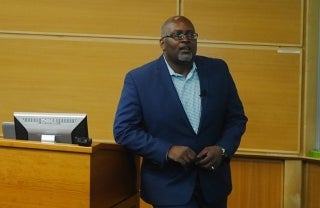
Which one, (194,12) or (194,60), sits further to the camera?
(194,12)

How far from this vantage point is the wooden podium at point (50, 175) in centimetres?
189

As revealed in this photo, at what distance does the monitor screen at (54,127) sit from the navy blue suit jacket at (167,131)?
8.5 inches

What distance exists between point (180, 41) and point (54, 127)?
29.3 inches

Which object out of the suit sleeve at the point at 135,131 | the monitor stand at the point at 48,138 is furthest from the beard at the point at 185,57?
the monitor stand at the point at 48,138

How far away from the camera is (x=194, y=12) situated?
357 cm

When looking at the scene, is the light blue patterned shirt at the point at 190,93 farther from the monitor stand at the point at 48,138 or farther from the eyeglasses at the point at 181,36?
the monitor stand at the point at 48,138

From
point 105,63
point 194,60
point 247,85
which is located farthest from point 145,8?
point 194,60

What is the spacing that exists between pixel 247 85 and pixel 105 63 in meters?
1.09

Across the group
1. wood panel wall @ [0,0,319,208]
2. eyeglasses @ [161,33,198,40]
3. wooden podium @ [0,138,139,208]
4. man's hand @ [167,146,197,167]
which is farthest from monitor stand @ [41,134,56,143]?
wood panel wall @ [0,0,319,208]

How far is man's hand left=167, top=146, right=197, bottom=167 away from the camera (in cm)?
213

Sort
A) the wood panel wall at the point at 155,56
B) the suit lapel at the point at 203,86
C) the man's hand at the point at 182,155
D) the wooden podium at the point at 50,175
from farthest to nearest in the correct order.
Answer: the wood panel wall at the point at 155,56
the suit lapel at the point at 203,86
the man's hand at the point at 182,155
the wooden podium at the point at 50,175

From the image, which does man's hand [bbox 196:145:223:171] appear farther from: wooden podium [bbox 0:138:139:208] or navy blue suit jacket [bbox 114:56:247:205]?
wooden podium [bbox 0:138:139:208]

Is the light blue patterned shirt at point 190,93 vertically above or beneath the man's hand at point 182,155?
above

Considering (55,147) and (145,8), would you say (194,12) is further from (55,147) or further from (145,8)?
(55,147)
